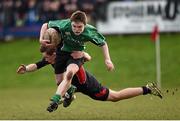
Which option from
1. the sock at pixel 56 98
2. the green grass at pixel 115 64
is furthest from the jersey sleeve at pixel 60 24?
the green grass at pixel 115 64

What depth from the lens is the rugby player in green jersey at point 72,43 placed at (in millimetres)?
13906

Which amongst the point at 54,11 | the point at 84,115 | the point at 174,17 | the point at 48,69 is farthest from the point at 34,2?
the point at 84,115

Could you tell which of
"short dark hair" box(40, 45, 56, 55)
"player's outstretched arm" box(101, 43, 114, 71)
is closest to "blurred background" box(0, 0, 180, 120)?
"short dark hair" box(40, 45, 56, 55)

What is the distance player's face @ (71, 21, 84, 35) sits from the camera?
552 inches

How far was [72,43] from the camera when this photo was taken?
1441 centimetres

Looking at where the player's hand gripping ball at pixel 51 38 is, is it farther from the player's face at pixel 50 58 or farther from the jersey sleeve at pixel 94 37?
the jersey sleeve at pixel 94 37

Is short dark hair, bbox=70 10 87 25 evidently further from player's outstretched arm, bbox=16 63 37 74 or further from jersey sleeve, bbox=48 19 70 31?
player's outstretched arm, bbox=16 63 37 74

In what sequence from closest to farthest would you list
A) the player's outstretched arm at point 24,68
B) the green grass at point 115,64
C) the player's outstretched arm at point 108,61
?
the player's outstretched arm at point 108,61, the player's outstretched arm at point 24,68, the green grass at point 115,64

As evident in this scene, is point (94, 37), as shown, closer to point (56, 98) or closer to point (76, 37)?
point (76, 37)

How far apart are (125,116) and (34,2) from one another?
858 inches

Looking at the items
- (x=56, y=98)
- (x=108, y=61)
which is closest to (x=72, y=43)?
(x=108, y=61)

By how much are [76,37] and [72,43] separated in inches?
6.8

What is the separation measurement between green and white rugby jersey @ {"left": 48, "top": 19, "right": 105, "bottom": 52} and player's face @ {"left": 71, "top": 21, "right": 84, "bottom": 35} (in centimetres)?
13

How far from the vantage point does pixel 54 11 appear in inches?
1382
